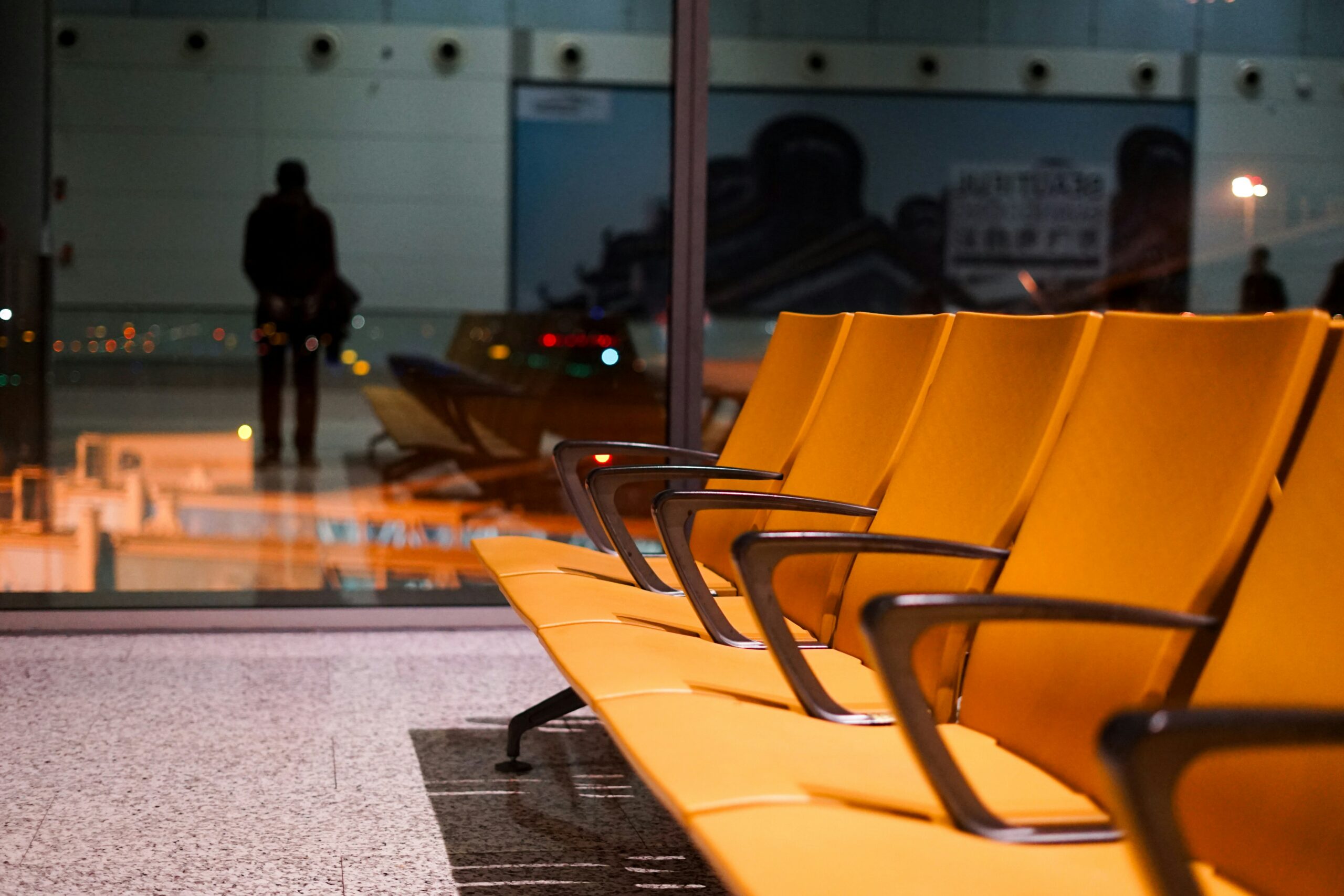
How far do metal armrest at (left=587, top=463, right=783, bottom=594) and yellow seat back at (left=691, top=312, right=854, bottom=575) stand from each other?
9 centimetres

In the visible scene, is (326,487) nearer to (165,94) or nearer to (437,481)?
(437,481)

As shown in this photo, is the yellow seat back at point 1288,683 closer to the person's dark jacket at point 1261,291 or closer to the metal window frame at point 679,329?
the metal window frame at point 679,329

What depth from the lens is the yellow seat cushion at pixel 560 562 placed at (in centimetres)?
245

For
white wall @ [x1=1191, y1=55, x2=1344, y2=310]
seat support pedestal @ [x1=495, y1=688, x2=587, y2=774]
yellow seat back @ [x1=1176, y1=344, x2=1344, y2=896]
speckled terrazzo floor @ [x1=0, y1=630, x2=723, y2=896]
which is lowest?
speckled terrazzo floor @ [x1=0, y1=630, x2=723, y2=896]

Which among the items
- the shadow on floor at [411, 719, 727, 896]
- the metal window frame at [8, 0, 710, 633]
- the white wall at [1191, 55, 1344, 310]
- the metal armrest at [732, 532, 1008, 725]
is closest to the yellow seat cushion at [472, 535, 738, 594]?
the shadow on floor at [411, 719, 727, 896]

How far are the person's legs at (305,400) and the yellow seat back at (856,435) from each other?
1827mm

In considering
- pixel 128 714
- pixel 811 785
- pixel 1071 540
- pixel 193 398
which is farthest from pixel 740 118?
pixel 811 785

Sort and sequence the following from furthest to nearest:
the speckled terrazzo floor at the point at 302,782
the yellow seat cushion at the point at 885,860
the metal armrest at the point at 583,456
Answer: the metal armrest at the point at 583,456, the speckled terrazzo floor at the point at 302,782, the yellow seat cushion at the point at 885,860

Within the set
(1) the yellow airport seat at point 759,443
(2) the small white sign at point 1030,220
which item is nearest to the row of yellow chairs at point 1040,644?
(1) the yellow airport seat at point 759,443

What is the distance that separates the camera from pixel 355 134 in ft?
12.3

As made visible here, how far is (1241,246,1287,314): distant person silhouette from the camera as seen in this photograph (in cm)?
418

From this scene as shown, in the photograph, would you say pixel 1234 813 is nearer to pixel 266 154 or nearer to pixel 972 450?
pixel 972 450

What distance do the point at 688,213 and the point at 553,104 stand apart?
50 centimetres

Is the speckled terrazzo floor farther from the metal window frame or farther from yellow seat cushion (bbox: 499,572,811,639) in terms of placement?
yellow seat cushion (bbox: 499,572,811,639)
